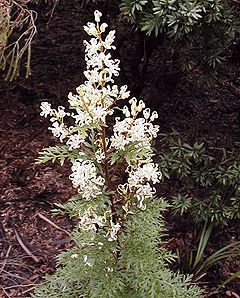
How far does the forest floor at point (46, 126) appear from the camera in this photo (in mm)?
3207

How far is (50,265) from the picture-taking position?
3.13m

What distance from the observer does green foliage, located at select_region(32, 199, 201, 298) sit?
1.97 m

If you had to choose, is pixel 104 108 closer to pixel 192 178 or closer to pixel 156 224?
pixel 156 224

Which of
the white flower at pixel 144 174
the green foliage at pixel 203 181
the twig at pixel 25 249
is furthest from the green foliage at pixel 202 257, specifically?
the white flower at pixel 144 174

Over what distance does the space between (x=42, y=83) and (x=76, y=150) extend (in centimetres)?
275

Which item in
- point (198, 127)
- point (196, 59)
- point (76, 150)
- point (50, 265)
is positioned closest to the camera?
point (76, 150)

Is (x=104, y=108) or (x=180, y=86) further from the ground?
(x=104, y=108)

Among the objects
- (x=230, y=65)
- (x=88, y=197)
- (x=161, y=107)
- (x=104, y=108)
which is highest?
(x=104, y=108)

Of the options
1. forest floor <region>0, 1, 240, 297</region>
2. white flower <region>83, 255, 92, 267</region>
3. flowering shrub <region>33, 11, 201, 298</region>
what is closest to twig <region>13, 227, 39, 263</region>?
forest floor <region>0, 1, 240, 297</region>

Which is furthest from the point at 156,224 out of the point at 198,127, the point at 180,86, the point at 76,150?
the point at 180,86

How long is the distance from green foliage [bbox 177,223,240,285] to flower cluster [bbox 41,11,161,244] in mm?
1183

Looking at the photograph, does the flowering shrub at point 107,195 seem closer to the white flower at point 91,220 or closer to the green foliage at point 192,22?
the white flower at point 91,220

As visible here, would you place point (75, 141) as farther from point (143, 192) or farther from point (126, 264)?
point (126, 264)

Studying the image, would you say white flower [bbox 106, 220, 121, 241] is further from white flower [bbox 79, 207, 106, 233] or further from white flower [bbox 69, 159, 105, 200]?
white flower [bbox 69, 159, 105, 200]
